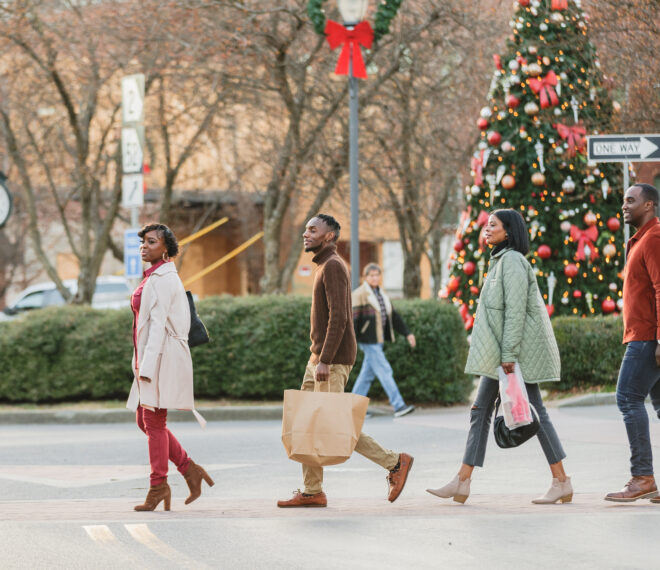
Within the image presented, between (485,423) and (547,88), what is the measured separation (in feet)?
36.7

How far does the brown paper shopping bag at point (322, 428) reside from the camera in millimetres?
7340

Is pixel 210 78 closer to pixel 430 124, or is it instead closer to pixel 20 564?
pixel 430 124

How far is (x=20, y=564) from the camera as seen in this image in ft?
20.0

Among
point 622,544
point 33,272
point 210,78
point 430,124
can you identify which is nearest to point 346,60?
point 210,78

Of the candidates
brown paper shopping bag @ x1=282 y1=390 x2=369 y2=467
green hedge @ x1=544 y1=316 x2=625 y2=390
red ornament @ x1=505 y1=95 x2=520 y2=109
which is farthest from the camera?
red ornament @ x1=505 y1=95 x2=520 y2=109

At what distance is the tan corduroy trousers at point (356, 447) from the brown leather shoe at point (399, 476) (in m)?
0.04

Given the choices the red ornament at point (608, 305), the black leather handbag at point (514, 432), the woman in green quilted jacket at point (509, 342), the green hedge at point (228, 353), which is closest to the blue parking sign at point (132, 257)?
the green hedge at point (228, 353)

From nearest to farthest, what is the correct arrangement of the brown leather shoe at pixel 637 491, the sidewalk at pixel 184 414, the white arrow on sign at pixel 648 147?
the brown leather shoe at pixel 637 491
the white arrow on sign at pixel 648 147
the sidewalk at pixel 184 414

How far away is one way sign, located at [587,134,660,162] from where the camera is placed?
12516 mm

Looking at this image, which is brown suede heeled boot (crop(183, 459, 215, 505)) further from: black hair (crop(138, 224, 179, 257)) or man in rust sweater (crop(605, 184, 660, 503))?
man in rust sweater (crop(605, 184, 660, 503))

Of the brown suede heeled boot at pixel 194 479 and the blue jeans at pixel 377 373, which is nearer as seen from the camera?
the brown suede heeled boot at pixel 194 479

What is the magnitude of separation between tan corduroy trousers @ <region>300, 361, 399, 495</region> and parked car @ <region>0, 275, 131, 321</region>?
2110cm

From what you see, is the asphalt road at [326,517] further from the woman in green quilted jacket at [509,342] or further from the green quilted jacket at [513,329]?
the green quilted jacket at [513,329]

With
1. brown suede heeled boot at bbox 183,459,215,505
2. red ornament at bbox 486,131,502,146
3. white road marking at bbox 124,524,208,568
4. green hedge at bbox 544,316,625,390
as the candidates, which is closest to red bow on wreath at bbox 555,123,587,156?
red ornament at bbox 486,131,502,146
